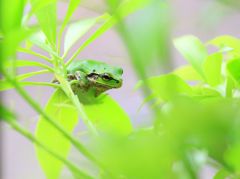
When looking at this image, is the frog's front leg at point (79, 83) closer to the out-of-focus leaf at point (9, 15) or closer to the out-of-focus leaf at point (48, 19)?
the out-of-focus leaf at point (48, 19)

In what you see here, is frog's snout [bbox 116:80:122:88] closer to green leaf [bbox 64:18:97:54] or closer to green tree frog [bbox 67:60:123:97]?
green tree frog [bbox 67:60:123:97]

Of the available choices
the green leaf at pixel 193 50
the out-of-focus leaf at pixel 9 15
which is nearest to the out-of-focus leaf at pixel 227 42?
the green leaf at pixel 193 50

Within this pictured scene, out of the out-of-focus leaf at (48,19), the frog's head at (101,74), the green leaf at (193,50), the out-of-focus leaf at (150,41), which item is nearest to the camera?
the out-of-focus leaf at (150,41)

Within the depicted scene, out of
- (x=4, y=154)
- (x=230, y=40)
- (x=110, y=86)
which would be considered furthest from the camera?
(x=4, y=154)

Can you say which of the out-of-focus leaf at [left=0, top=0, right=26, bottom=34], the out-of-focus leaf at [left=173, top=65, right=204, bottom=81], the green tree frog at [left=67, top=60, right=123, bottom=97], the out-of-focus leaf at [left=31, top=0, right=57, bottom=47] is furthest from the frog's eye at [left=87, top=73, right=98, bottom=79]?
the out-of-focus leaf at [left=0, top=0, right=26, bottom=34]

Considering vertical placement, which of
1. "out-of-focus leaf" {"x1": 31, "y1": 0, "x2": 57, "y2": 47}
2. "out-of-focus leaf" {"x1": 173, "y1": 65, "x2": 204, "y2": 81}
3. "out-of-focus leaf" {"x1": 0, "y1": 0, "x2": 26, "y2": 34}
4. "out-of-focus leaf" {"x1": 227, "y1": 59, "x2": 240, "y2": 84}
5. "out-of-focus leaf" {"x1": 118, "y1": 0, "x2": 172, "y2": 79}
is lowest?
"out-of-focus leaf" {"x1": 118, "y1": 0, "x2": 172, "y2": 79}

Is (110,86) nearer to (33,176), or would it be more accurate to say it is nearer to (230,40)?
(230,40)

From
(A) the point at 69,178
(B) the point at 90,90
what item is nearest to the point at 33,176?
(A) the point at 69,178
